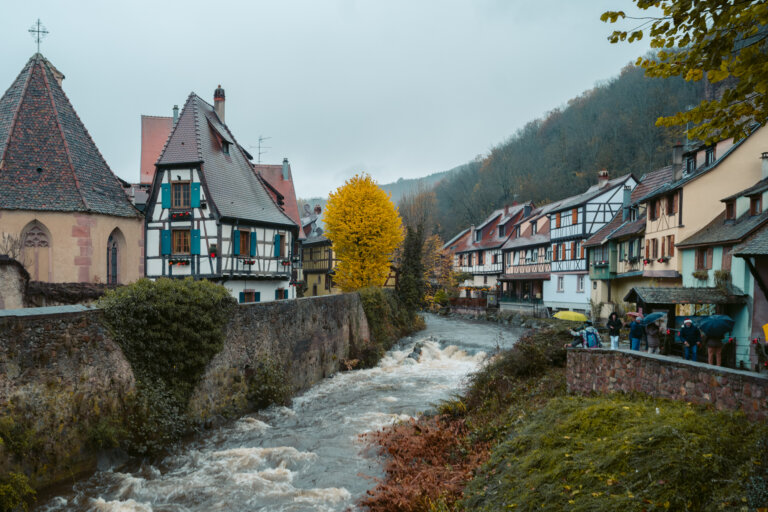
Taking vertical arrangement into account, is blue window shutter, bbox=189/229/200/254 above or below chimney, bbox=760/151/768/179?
below

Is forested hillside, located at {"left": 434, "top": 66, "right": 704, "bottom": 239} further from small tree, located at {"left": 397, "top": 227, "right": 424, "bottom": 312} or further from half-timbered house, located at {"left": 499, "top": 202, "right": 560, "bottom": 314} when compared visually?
small tree, located at {"left": 397, "top": 227, "right": 424, "bottom": 312}

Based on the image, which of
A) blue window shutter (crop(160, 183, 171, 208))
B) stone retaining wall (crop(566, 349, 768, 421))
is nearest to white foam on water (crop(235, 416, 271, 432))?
stone retaining wall (crop(566, 349, 768, 421))

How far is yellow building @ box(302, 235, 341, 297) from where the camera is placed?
1933 inches

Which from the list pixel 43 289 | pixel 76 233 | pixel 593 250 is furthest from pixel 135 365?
pixel 593 250

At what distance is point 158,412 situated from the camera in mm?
11156

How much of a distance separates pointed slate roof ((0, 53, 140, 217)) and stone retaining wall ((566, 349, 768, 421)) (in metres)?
18.9

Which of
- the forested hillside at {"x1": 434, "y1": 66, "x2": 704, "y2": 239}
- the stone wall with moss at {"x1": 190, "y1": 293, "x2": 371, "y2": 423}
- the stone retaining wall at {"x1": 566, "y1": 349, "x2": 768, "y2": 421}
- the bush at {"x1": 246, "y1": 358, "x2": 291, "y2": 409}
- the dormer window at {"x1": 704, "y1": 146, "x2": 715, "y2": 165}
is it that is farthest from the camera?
the forested hillside at {"x1": 434, "y1": 66, "x2": 704, "y2": 239}

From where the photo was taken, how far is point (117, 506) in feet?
28.2

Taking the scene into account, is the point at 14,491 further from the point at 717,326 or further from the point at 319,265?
the point at 319,265

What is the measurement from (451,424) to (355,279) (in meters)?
22.7

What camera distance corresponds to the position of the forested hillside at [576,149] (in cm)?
6731

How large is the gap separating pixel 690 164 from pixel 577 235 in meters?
12.5

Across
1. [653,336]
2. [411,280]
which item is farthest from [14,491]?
[411,280]

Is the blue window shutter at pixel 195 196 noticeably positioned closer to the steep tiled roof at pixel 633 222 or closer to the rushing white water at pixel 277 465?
the rushing white water at pixel 277 465
